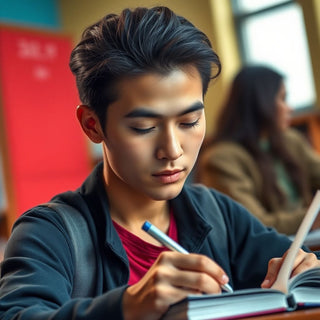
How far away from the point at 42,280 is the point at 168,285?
0.24 m

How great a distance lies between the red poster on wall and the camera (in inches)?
219

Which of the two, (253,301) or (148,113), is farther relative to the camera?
(148,113)

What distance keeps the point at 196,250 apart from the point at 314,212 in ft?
0.94

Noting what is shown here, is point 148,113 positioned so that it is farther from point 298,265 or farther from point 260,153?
point 260,153

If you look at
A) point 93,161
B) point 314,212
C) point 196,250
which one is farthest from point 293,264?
point 93,161

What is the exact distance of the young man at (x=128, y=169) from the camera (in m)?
1.03

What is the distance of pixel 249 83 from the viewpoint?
325 cm

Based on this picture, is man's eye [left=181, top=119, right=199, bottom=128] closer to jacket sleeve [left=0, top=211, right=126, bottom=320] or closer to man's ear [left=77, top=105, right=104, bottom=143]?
man's ear [left=77, top=105, right=104, bottom=143]

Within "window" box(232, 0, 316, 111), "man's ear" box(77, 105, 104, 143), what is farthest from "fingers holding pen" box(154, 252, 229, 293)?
"window" box(232, 0, 316, 111)

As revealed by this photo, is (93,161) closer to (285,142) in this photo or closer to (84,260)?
(285,142)

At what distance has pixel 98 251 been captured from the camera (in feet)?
3.69

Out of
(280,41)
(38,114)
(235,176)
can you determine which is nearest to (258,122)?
(235,176)

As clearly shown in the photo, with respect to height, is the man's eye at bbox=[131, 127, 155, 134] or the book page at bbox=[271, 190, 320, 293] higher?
the man's eye at bbox=[131, 127, 155, 134]

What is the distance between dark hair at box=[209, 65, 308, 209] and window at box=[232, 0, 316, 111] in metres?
2.67
